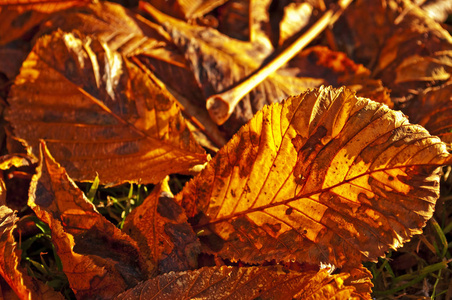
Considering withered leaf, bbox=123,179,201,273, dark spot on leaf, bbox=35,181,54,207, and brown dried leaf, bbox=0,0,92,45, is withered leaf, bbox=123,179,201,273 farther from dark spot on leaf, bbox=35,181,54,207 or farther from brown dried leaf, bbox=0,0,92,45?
brown dried leaf, bbox=0,0,92,45

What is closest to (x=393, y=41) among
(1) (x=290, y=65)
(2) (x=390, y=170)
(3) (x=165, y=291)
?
(1) (x=290, y=65)

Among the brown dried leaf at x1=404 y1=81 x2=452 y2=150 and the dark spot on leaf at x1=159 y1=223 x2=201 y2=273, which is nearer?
the dark spot on leaf at x1=159 y1=223 x2=201 y2=273

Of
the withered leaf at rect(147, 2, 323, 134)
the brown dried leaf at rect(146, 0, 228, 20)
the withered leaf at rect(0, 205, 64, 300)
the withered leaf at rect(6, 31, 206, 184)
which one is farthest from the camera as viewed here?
the brown dried leaf at rect(146, 0, 228, 20)

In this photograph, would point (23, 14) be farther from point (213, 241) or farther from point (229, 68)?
point (213, 241)

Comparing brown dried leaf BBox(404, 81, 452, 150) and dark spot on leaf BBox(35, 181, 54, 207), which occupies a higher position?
brown dried leaf BBox(404, 81, 452, 150)

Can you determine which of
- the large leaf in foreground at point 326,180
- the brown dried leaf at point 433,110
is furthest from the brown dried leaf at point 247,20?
the large leaf in foreground at point 326,180

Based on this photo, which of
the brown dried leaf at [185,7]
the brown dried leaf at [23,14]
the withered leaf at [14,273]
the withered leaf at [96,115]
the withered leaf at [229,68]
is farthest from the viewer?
the brown dried leaf at [185,7]

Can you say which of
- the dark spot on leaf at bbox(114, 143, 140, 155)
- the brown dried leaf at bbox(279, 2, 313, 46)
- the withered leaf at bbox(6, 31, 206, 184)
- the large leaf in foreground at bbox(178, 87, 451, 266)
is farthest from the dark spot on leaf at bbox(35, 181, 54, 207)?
the brown dried leaf at bbox(279, 2, 313, 46)

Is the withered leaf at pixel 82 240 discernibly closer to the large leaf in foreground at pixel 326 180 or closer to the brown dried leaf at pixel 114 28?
the large leaf in foreground at pixel 326 180
